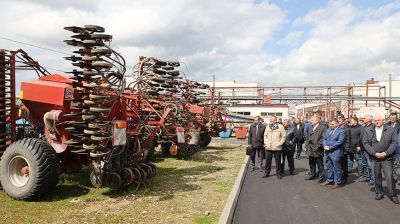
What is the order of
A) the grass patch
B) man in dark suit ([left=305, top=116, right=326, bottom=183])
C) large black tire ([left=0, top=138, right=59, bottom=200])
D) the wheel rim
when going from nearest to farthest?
the grass patch → large black tire ([left=0, top=138, right=59, bottom=200]) → the wheel rim → man in dark suit ([left=305, top=116, right=326, bottom=183])

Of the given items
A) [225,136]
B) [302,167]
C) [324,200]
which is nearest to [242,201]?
[324,200]

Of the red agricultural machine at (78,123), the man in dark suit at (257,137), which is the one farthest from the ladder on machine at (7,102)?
the man in dark suit at (257,137)

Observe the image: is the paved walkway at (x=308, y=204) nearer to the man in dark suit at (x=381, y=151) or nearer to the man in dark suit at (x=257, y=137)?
the man in dark suit at (x=381, y=151)

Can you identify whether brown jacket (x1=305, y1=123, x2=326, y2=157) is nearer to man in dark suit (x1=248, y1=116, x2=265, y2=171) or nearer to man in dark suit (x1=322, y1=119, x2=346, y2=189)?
man in dark suit (x1=322, y1=119, x2=346, y2=189)

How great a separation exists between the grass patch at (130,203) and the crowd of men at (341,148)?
75.1 inches

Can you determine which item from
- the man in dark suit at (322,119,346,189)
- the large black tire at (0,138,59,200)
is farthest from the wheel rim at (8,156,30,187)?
the man in dark suit at (322,119,346,189)

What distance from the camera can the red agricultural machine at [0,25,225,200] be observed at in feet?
23.1

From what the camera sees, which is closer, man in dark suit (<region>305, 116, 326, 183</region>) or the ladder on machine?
the ladder on machine

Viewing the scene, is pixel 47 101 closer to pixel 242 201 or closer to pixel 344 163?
pixel 242 201

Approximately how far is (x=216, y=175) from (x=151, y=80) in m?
3.21

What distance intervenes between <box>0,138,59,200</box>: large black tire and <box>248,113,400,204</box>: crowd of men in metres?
5.78

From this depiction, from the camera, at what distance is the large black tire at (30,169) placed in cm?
696

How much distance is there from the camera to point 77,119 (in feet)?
24.9

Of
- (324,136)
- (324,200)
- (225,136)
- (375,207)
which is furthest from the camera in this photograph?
(225,136)
